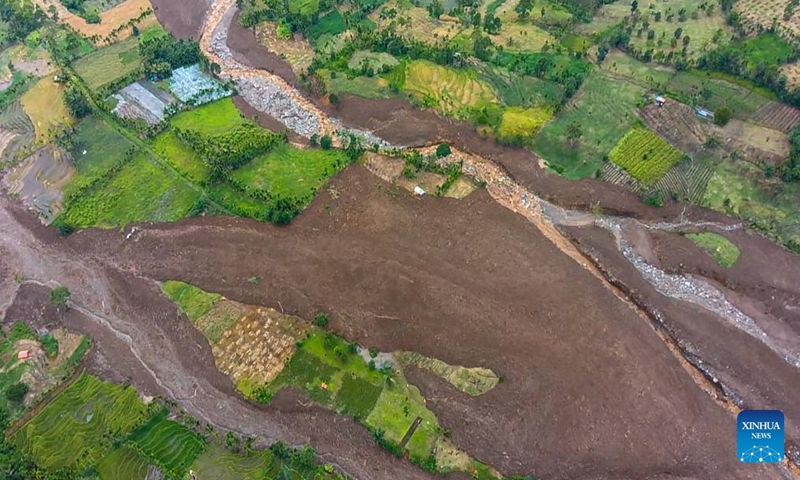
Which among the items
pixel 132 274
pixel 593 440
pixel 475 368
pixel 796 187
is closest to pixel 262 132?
pixel 132 274

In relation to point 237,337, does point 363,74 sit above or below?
above

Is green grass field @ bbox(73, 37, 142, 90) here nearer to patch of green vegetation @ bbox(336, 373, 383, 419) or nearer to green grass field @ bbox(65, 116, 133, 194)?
green grass field @ bbox(65, 116, 133, 194)

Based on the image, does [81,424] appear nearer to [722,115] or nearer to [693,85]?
[722,115]

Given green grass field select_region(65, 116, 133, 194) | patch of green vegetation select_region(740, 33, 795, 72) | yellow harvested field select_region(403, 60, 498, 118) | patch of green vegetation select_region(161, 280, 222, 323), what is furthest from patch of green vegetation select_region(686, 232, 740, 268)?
green grass field select_region(65, 116, 133, 194)

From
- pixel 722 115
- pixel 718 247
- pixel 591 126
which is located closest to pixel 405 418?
pixel 718 247

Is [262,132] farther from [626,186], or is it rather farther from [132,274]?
[626,186]

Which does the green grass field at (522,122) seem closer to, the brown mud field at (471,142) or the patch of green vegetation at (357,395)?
the brown mud field at (471,142)

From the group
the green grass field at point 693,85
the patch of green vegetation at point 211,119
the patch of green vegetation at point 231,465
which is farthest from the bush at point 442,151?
the patch of green vegetation at point 231,465
